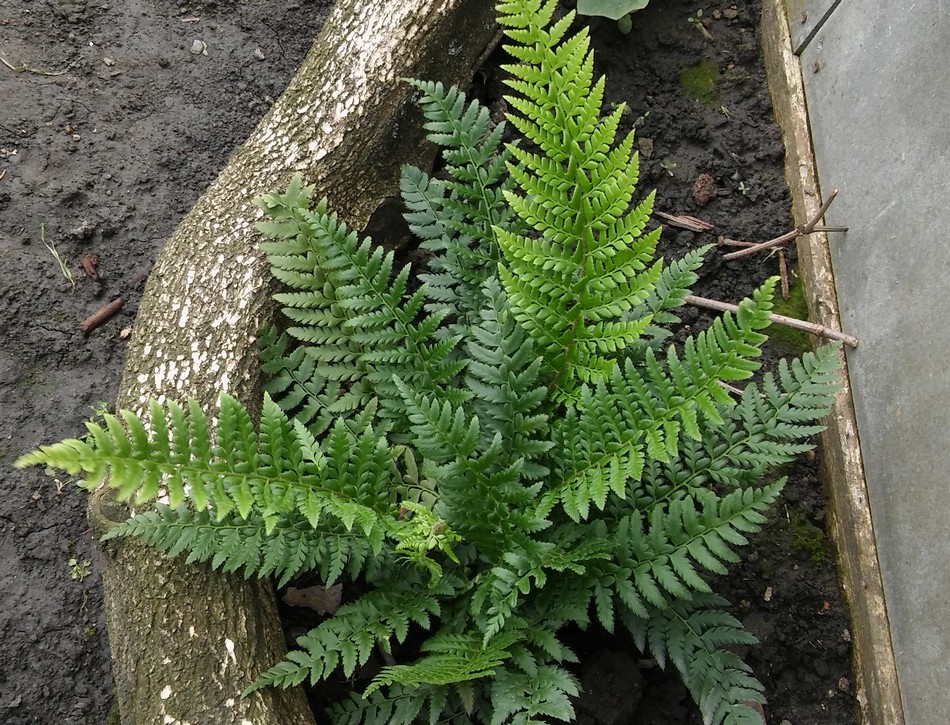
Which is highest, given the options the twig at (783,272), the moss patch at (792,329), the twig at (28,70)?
the twig at (783,272)

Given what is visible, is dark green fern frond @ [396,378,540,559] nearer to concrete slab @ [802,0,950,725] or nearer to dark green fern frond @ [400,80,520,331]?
dark green fern frond @ [400,80,520,331]

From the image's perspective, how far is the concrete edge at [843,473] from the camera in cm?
215

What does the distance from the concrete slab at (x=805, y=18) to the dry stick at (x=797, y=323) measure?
3.59 ft

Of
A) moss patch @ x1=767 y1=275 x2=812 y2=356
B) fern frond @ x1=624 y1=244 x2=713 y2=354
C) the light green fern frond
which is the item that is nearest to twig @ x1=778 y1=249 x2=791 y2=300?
moss patch @ x1=767 y1=275 x2=812 y2=356

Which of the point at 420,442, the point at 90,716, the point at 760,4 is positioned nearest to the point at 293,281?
the point at 420,442

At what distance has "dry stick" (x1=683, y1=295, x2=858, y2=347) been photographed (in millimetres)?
2383

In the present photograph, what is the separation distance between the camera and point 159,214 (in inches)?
122

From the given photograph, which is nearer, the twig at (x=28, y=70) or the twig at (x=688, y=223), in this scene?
the twig at (x=688, y=223)

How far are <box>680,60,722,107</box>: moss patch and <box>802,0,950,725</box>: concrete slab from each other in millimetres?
555

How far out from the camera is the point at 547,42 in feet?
5.60

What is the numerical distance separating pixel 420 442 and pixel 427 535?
9.8 inches

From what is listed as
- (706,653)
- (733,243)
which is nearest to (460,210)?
(733,243)

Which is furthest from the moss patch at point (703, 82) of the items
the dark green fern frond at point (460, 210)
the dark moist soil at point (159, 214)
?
the dark green fern frond at point (460, 210)

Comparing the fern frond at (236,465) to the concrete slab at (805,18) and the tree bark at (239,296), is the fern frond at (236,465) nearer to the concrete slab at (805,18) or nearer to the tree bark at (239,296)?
the tree bark at (239,296)
